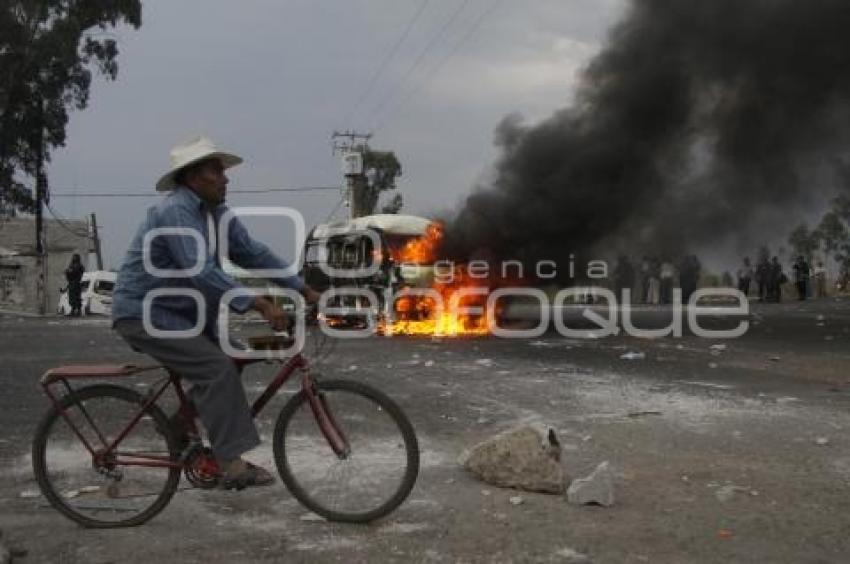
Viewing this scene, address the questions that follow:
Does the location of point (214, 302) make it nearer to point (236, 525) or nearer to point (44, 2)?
point (236, 525)

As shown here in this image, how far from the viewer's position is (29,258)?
36.6 metres

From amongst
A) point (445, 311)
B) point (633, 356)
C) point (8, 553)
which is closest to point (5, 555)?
point (8, 553)

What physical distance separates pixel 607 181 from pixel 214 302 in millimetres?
16694

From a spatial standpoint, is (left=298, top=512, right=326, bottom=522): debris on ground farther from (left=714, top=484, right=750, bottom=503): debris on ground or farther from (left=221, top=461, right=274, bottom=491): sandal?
(left=714, top=484, right=750, bottom=503): debris on ground

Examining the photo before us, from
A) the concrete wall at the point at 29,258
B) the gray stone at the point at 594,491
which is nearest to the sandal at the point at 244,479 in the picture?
the gray stone at the point at 594,491

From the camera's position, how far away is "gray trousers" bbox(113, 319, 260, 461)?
3963 millimetres

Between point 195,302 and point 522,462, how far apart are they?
6.37 ft

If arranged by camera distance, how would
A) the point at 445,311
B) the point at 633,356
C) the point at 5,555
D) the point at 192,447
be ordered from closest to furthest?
1. the point at 5,555
2. the point at 192,447
3. the point at 633,356
4. the point at 445,311

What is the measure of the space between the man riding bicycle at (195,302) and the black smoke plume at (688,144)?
14992mm

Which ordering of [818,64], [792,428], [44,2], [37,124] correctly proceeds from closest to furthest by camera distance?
[792,428] → [818,64] → [44,2] → [37,124]

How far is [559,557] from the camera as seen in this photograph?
146 inches

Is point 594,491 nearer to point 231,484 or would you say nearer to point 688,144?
point 231,484

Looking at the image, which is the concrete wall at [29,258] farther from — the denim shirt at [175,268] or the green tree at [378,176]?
the denim shirt at [175,268]

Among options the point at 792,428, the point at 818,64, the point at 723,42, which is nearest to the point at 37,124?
the point at 723,42
